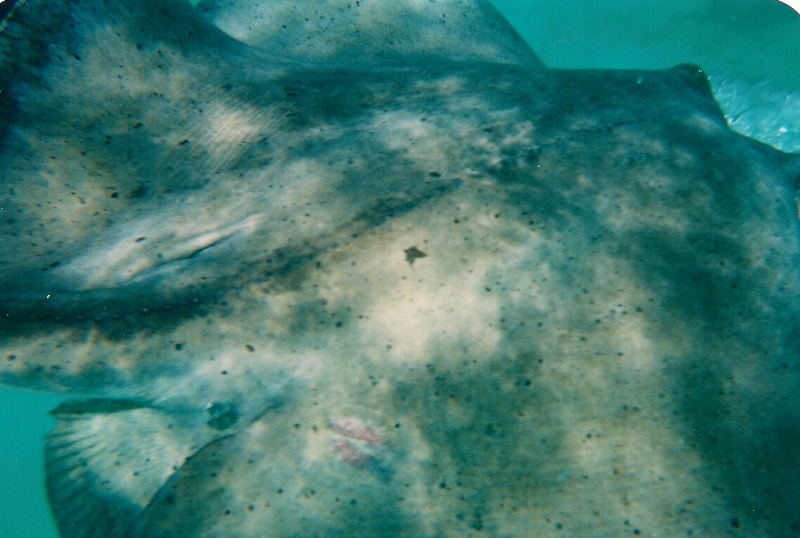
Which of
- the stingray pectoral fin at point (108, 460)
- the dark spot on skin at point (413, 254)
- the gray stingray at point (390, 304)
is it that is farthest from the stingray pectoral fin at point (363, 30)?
the stingray pectoral fin at point (108, 460)

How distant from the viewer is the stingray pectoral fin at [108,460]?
2.39 metres

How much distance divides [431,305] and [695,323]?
1209 mm

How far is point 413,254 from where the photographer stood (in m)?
2.45

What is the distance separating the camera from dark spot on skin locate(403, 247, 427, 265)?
2439 mm

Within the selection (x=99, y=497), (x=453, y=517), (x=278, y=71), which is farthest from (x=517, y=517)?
(x=278, y=71)

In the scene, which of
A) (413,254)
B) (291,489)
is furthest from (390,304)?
(291,489)

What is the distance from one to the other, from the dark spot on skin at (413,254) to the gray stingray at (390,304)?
0.01 meters

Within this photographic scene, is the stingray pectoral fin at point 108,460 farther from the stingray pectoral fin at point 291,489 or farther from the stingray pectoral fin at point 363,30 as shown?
the stingray pectoral fin at point 363,30

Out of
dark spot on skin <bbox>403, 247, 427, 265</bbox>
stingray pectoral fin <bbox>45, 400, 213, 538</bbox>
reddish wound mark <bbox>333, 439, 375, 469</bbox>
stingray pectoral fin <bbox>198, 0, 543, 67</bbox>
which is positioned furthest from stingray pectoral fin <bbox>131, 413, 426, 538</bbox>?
stingray pectoral fin <bbox>198, 0, 543, 67</bbox>

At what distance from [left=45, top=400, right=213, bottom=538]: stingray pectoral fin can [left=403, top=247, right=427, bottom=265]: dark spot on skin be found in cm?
119

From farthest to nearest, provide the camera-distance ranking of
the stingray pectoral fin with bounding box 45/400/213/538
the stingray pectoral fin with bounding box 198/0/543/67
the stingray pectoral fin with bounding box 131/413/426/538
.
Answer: the stingray pectoral fin with bounding box 198/0/543/67, the stingray pectoral fin with bounding box 45/400/213/538, the stingray pectoral fin with bounding box 131/413/426/538

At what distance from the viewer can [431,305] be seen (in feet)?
7.84

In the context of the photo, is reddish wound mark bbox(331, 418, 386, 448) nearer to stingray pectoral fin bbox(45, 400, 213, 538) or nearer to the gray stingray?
the gray stingray

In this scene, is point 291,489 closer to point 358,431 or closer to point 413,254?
point 358,431
